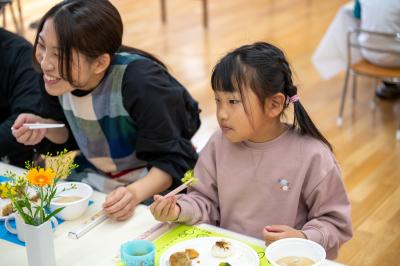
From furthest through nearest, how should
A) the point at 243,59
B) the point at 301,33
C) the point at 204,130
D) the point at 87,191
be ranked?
the point at 301,33, the point at 204,130, the point at 87,191, the point at 243,59

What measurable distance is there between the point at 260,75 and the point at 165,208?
384 mm

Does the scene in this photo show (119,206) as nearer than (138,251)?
No

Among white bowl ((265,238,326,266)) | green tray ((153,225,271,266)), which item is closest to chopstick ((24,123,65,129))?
green tray ((153,225,271,266))

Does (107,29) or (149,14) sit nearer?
(107,29)

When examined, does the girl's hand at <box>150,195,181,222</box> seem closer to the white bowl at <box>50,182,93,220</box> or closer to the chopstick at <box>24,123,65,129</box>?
the white bowl at <box>50,182,93,220</box>

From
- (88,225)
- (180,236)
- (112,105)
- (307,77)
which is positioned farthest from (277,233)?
(307,77)

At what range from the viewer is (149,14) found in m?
6.29

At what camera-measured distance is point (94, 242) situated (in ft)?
4.68

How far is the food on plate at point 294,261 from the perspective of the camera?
1.24m

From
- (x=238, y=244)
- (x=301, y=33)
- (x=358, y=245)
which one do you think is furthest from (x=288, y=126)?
(x=301, y=33)

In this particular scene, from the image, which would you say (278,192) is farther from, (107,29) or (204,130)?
(204,130)

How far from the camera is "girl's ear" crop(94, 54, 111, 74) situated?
1.75 m

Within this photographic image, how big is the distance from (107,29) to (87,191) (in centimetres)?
44

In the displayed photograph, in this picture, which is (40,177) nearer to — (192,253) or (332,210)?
(192,253)
